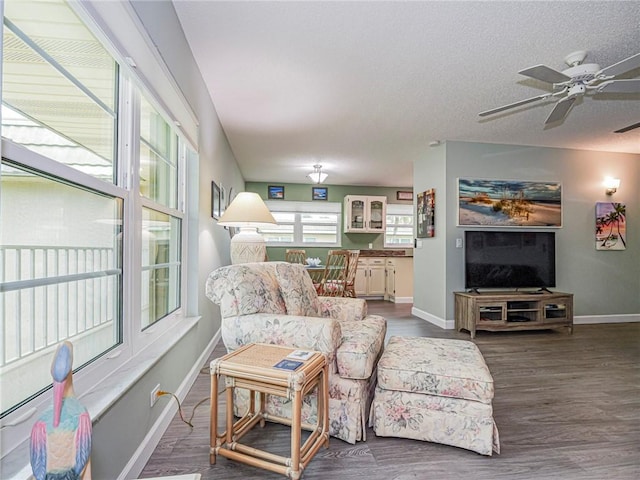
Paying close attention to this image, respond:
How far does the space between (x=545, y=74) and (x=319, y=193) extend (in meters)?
5.52

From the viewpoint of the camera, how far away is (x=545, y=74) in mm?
2117

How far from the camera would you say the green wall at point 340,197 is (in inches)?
289

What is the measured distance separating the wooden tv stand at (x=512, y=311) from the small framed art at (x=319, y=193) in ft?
12.8

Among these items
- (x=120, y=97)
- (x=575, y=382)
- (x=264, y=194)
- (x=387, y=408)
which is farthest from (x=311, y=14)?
(x=264, y=194)

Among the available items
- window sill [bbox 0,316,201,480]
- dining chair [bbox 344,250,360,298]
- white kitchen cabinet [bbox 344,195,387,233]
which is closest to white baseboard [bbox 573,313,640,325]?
dining chair [bbox 344,250,360,298]

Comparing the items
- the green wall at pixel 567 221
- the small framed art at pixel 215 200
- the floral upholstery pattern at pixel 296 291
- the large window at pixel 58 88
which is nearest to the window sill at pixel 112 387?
the floral upholstery pattern at pixel 296 291

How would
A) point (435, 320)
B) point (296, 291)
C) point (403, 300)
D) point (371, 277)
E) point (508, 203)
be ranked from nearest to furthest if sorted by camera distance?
point (296, 291), point (508, 203), point (435, 320), point (403, 300), point (371, 277)

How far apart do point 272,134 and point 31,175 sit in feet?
11.0

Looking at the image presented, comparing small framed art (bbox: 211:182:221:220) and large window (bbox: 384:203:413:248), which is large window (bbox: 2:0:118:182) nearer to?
small framed art (bbox: 211:182:221:220)

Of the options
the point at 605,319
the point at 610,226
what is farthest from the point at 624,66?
the point at 605,319

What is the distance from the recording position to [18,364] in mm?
1005

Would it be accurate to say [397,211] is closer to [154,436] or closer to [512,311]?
[512,311]

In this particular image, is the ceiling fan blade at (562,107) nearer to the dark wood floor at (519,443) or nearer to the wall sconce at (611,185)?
the dark wood floor at (519,443)

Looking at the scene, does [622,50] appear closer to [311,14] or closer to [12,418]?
[311,14]
